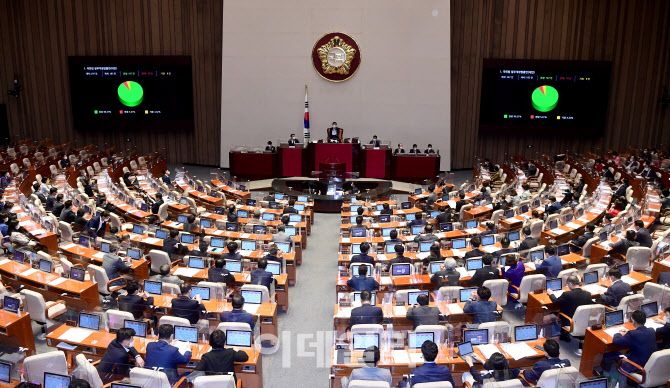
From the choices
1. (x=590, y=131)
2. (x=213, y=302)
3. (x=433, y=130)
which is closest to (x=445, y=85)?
(x=433, y=130)

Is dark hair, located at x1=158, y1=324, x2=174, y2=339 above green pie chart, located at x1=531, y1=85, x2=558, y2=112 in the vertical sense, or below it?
below

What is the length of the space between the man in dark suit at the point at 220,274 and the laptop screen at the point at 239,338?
2.26 m

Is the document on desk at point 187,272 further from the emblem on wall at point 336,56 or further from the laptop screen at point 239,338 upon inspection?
the emblem on wall at point 336,56

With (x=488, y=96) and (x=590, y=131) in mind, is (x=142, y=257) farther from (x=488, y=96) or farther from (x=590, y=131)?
(x=590, y=131)

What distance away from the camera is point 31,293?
26.9ft

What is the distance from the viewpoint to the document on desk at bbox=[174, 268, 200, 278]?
9.74 m

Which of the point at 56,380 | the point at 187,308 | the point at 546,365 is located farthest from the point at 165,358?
the point at 546,365

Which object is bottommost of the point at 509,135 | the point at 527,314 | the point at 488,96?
the point at 527,314

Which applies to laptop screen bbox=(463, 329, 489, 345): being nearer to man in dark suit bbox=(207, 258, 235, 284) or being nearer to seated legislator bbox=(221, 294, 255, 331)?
seated legislator bbox=(221, 294, 255, 331)

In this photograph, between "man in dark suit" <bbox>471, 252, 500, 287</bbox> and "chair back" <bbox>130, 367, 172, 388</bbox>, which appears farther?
"man in dark suit" <bbox>471, 252, 500, 287</bbox>

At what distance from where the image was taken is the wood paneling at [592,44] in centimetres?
2272

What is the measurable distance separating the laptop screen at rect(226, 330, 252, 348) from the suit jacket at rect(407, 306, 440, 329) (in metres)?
2.34

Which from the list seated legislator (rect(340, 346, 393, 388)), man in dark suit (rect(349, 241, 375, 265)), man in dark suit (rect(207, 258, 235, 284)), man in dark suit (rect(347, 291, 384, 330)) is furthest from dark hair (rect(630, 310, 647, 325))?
man in dark suit (rect(207, 258, 235, 284))

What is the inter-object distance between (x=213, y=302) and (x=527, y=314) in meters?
5.05
